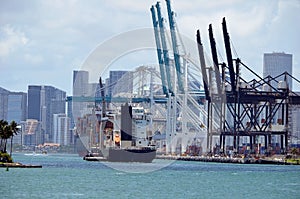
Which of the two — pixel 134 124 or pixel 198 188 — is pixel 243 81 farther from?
pixel 198 188

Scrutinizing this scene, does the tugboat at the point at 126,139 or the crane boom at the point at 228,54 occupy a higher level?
the crane boom at the point at 228,54

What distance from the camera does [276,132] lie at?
6344 inches

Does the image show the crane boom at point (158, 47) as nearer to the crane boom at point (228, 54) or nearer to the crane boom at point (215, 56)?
the crane boom at point (215, 56)

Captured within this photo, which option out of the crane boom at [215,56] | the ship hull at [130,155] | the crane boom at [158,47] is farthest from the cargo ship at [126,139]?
the crane boom at [158,47]

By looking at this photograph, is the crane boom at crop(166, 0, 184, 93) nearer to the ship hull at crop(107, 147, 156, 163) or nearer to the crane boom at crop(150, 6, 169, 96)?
the crane boom at crop(150, 6, 169, 96)

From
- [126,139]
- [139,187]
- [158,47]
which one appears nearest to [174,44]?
[158,47]

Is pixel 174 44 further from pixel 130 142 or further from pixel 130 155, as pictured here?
pixel 130 155

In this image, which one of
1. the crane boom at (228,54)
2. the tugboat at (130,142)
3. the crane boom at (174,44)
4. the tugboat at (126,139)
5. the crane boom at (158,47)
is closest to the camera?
the tugboat at (130,142)

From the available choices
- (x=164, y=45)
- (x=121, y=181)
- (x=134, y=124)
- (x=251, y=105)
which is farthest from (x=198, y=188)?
(x=164, y=45)

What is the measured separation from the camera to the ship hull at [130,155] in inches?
5143

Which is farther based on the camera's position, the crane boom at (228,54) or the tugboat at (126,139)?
the crane boom at (228,54)

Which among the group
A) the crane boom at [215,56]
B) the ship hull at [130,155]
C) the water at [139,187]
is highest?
the crane boom at [215,56]

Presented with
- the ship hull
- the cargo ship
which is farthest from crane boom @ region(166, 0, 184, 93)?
the ship hull

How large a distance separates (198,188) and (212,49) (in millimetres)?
86132
